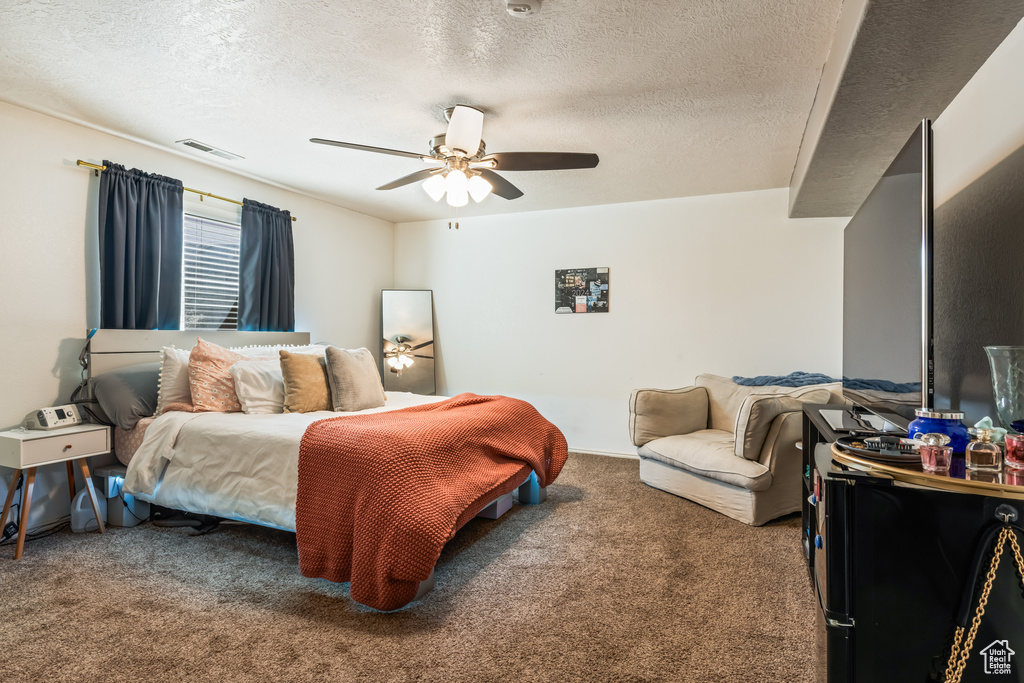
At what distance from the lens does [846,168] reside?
115 inches

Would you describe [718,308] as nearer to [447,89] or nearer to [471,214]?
[471,214]

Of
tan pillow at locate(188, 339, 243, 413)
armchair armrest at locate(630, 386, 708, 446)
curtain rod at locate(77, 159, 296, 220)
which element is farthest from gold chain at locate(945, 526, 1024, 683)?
curtain rod at locate(77, 159, 296, 220)

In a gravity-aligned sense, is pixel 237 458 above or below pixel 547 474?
above

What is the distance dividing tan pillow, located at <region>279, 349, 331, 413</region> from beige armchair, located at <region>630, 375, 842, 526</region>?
2.14 m

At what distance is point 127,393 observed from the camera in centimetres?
308

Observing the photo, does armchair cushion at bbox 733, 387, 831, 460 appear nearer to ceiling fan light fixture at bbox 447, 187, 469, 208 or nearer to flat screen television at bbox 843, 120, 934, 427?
flat screen television at bbox 843, 120, 934, 427

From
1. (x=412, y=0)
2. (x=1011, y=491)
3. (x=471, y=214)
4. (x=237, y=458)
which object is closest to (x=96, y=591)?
(x=237, y=458)

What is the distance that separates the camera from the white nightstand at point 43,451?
103 inches

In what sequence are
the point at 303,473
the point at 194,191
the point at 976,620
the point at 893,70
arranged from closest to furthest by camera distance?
the point at 976,620 → the point at 893,70 → the point at 303,473 → the point at 194,191

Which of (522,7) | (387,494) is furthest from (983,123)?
(387,494)

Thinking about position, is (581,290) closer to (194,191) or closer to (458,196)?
(458,196)

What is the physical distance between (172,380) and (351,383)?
1.01m

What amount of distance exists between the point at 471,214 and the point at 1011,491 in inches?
192

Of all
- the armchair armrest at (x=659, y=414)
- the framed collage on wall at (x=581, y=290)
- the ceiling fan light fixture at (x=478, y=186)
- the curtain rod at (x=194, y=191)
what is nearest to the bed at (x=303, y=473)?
the armchair armrest at (x=659, y=414)
